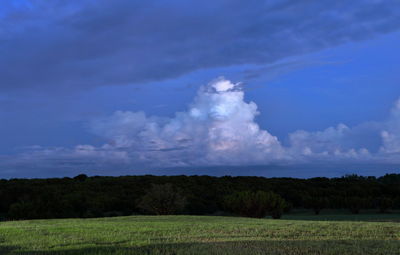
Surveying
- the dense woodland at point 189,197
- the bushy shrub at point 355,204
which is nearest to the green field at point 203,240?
the dense woodland at point 189,197

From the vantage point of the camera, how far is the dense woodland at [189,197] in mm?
41969

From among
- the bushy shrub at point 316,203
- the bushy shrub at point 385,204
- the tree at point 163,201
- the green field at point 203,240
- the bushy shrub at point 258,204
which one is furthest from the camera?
the bushy shrub at point 316,203

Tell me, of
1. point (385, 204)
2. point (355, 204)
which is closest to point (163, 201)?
point (355, 204)

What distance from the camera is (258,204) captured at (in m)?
41.4

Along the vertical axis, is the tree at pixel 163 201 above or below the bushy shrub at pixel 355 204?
above

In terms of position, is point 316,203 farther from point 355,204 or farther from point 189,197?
point 189,197

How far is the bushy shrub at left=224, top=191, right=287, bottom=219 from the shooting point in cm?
4097

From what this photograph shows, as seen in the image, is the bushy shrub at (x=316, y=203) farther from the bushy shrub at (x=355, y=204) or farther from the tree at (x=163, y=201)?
the tree at (x=163, y=201)

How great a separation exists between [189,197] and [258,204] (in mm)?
12995

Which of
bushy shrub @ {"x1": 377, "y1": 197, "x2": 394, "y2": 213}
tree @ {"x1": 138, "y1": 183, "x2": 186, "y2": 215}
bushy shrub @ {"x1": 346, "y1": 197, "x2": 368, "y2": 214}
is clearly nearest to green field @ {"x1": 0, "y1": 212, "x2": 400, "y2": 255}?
tree @ {"x1": 138, "y1": 183, "x2": 186, "y2": 215}

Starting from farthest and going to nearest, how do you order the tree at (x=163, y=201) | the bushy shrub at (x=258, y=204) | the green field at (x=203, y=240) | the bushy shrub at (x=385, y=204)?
the bushy shrub at (x=385, y=204)
the tree at (x=163, y=201)
the bushy shrub at (x=258, y=204)
the green field at (x=203, y=240)

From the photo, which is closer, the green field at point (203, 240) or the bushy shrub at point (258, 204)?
the green field at point (203, 240)

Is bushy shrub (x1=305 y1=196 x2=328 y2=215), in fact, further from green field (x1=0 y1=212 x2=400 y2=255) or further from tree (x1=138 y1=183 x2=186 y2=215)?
green field (x1=0 y1=212 x2=400 y2=255)

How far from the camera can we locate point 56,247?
15.1 m
